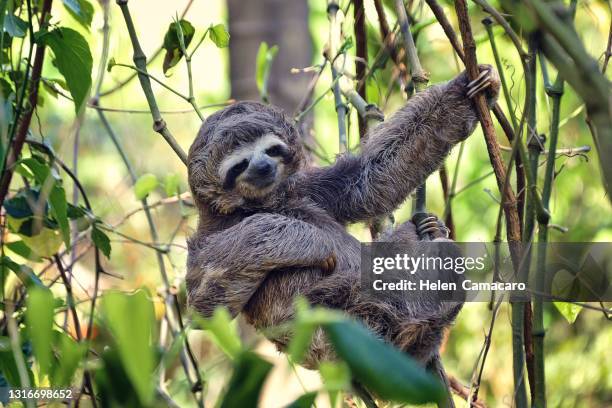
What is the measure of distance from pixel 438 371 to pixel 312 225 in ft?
3.42

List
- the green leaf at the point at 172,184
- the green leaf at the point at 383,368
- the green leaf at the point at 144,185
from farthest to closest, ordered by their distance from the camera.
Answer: the green leaf at the point at 172,184 < the green leaf at the point at 144,185 < the green leaf at the point at 383,368

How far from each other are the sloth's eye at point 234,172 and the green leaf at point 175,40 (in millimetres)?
→ 636

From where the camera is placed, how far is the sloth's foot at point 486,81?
12.0 feet

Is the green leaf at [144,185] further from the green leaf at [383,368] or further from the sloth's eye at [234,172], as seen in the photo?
the green leaf at [383,368]

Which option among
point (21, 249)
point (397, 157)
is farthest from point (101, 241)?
point (397, 157)

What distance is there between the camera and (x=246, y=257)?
3900mm

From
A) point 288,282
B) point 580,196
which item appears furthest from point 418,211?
point 580,196

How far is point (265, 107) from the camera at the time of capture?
14.8 feet

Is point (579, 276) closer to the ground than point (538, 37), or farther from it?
closer to the ground

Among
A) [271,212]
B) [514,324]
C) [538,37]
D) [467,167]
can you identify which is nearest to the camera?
[538,37]

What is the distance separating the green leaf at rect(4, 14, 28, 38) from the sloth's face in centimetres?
132

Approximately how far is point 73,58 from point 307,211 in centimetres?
161

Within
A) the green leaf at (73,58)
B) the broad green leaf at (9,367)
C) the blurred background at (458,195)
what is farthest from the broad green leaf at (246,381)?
the blurred background at (458,195)

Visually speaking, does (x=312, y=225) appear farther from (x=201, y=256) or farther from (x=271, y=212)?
(x=201, y=256)
